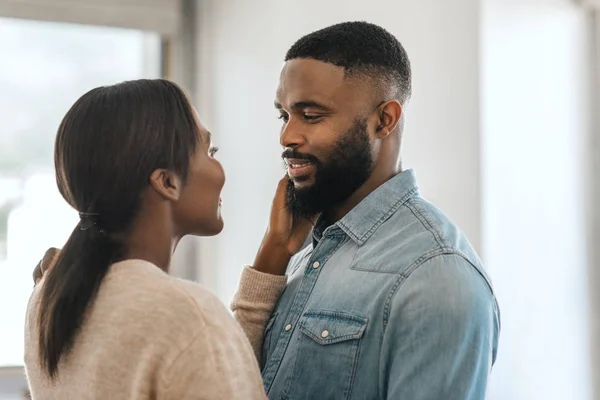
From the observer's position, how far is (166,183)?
1.01 meters

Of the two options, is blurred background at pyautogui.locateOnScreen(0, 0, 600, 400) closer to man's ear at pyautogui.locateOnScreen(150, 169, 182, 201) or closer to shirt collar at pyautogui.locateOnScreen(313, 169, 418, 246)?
shirt collar at pyautogui.locateOnScreen(313, 169, 418, 246)

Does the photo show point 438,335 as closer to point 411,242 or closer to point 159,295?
point 411,242

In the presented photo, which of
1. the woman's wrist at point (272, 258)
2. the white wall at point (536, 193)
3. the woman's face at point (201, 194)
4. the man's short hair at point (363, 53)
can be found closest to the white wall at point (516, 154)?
the white wall at point (536, 193)

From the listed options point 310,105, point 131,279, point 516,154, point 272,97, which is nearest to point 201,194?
point 131,279

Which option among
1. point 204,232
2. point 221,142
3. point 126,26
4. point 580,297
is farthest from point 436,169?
point 126,26

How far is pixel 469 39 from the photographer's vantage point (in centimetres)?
161

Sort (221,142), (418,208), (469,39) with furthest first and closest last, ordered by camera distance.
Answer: (221,142)
(469,39)
(418,208)

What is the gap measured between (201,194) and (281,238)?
33cm

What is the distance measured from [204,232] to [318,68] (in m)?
0.33

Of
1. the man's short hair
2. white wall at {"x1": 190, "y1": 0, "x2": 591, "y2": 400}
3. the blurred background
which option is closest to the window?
the blurred background

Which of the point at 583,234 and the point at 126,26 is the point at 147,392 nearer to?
the point at 583,234

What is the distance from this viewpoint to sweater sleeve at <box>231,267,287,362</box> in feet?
4.26

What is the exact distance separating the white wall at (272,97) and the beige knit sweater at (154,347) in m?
0.79

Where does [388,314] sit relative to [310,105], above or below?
below
